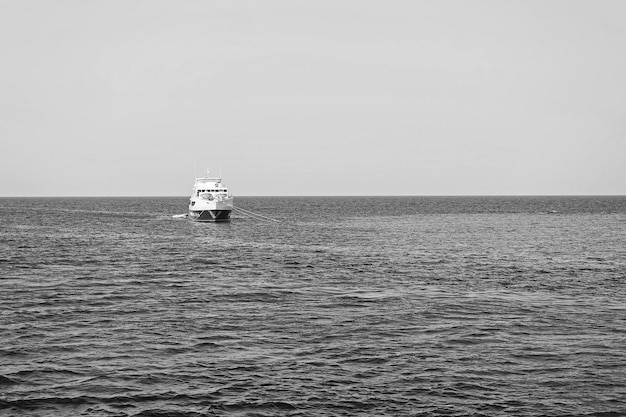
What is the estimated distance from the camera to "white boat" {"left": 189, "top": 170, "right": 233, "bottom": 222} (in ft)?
347

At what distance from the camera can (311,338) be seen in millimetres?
25156

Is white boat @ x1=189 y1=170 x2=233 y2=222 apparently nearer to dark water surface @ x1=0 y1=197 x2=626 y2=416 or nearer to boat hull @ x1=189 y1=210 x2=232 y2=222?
boat hull @ x1=189 y1=210 x2=232 y2=222

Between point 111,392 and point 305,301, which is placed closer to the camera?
point 111,392

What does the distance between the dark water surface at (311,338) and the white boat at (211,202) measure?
5420 cm

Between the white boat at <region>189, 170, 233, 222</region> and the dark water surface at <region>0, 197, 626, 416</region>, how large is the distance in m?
54.2

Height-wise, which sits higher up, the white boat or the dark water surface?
the white boat

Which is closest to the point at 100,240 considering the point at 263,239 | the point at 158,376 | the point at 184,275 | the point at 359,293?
the point at 263,239

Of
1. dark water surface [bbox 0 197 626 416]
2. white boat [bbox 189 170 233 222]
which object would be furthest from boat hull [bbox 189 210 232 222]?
dark water surface [bbox 0 197 626 416]

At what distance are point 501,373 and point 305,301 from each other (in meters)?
14.1

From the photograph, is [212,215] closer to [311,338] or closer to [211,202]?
[211,202]

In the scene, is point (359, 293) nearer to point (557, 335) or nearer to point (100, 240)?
point (557, 335)

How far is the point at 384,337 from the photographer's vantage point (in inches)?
998

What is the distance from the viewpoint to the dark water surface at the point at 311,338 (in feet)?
59.9

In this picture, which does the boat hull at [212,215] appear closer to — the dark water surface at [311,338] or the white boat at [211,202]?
the white boat at [211,202]
